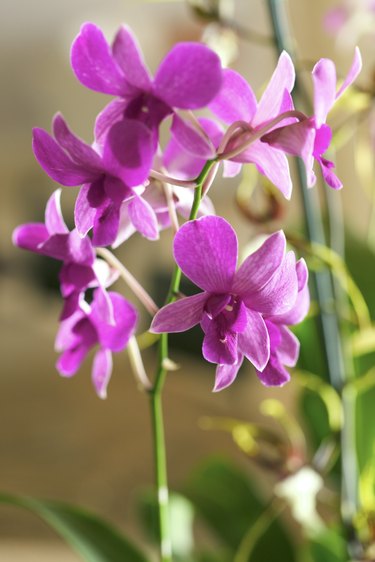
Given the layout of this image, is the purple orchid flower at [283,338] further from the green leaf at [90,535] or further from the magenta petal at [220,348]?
the green leaf at [90,535]

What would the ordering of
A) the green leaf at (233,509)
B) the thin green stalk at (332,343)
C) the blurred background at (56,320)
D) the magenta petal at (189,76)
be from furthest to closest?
the blurred background at (56,320) < the green leaf at (233,509) < the thin green stalk at (332,343) < the magenta petal at (189,76)

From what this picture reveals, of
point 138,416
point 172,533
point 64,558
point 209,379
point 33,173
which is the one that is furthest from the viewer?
point 33,173

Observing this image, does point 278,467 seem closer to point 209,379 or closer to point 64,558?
point 64,558

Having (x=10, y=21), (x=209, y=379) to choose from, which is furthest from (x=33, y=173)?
(x=209, y=379)

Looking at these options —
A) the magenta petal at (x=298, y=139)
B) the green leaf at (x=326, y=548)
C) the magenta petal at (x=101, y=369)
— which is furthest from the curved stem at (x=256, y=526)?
the magenta petal at (x=298, y=139)

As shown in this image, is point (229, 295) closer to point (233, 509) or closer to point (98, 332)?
point (98, 332)

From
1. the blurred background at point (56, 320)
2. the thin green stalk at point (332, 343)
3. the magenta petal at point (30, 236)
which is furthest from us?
the blurred background at point (56, 320)

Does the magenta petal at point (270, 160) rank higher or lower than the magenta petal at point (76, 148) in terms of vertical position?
lower

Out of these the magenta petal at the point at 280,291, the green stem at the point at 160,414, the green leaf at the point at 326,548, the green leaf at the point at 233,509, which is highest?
the magenta petal at the point at 280,291
